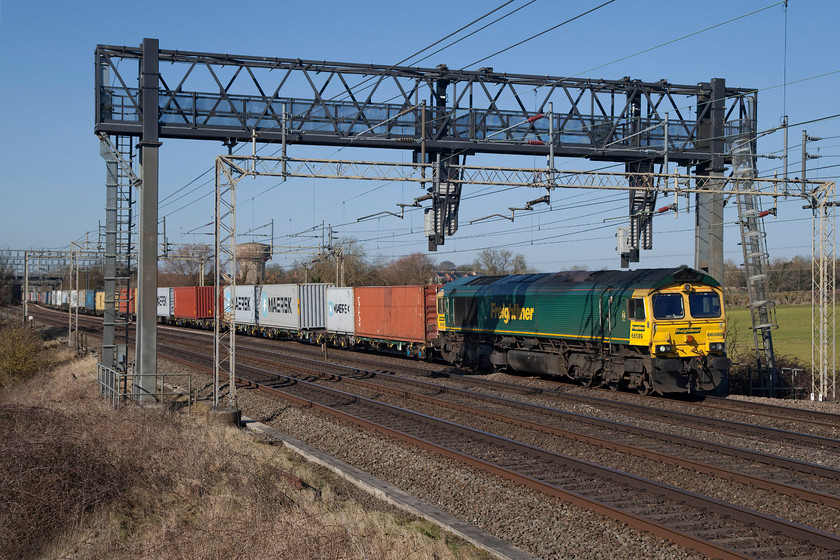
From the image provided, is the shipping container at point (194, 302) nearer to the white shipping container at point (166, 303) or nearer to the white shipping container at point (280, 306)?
the white shipping container at point (166, 303)

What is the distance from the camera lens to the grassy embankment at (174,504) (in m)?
7.74

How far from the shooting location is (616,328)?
1989cm

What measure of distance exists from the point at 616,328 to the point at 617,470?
9083mm

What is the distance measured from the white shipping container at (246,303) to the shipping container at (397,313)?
585 inches

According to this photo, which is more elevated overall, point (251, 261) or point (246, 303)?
point (251, 261)

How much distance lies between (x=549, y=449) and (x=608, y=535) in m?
4.68

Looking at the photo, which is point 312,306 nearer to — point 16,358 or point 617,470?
point 16,358

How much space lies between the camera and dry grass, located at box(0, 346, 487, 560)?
25.4ft

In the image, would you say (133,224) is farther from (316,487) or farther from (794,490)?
(794,490)

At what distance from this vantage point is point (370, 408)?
60.3 feet

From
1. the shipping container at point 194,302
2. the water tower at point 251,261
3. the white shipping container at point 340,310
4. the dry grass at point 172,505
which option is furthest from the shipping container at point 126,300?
the water tower at point 251,261

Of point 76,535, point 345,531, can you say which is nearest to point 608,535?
point 345,531

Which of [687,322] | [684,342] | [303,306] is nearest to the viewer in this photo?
[684,342]

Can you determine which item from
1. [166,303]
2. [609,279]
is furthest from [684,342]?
[166,303]
